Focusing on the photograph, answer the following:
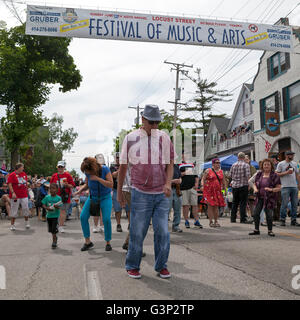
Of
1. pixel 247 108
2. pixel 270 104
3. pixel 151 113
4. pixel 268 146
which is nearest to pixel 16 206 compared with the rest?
pixel 151 113

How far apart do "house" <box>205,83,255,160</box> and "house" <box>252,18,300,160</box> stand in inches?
168

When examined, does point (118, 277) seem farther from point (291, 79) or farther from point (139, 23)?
point (291, 79)

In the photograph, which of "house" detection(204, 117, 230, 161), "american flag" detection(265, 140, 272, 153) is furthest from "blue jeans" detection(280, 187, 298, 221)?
"house" detection(204, 117, 230, 161)

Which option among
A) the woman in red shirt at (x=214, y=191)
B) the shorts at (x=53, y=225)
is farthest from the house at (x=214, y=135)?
the shorts at (x=53, y=225)

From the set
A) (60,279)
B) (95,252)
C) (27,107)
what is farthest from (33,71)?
(60,279)

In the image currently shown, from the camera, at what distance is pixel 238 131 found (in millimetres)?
35844

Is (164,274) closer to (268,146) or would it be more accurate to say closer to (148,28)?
(148,28)

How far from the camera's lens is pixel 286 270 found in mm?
4117

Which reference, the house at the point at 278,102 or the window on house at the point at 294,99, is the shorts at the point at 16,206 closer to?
the house at the point at 278,102

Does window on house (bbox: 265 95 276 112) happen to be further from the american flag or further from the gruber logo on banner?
the american flag

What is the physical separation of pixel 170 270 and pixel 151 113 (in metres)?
2.01

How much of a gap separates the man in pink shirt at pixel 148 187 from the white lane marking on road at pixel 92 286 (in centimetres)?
42

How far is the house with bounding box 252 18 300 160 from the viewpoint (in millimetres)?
21359

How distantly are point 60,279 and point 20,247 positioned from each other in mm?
3121
